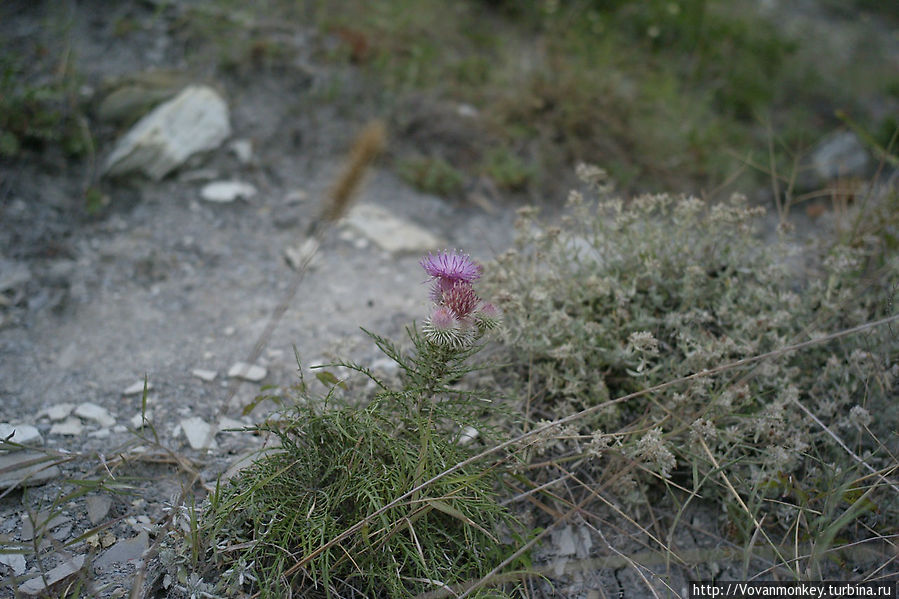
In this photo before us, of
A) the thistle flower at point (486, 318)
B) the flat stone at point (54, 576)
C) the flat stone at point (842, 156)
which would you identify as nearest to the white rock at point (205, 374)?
the flat stone at point (54, 576)

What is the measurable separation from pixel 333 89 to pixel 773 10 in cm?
478

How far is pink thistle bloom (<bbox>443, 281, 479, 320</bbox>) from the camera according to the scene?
5.58 feet

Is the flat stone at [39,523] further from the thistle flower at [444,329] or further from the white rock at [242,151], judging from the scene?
the white rock at [242,151]

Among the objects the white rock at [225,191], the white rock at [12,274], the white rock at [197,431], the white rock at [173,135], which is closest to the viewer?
the white rock at [197,431]

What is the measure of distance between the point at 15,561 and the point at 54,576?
16 centimetres

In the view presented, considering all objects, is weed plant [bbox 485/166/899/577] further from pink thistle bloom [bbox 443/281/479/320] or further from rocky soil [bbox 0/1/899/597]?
pink thistle bloom [bbox 443/281/479/320]

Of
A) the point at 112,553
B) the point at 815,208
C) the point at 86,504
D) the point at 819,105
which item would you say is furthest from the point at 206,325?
the point at 819,105

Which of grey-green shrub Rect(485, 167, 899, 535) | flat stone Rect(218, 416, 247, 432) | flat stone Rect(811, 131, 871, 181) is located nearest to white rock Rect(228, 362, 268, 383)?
flat stone Rect(218, 416, 247, 432)

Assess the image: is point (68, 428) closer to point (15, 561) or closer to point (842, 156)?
point (15, 561)

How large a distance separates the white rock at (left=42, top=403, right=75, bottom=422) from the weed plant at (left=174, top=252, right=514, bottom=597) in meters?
0.90

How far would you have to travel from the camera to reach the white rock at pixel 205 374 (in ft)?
8.83

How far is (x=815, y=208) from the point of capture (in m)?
4.25

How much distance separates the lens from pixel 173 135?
377 cm

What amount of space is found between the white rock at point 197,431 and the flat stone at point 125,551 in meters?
0.44
